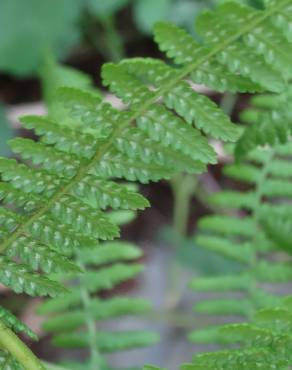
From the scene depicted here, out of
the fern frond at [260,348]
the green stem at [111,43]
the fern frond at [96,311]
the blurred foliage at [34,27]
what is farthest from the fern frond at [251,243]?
the green stem at [111,43]

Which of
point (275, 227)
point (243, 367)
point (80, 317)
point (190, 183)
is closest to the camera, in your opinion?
point (243, 367)

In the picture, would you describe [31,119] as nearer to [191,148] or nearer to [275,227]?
[191,148]

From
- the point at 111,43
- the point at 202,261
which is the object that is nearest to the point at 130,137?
the point at 202,261

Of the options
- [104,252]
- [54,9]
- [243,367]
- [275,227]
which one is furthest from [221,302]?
[54,9]

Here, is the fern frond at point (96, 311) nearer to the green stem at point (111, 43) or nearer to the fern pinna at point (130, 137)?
the fern pinna at point (130, 137)

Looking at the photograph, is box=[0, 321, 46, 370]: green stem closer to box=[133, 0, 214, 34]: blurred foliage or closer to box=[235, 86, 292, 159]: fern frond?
box=[235, 86, 292, 159]: fern frond

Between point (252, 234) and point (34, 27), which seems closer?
point (252, 234)

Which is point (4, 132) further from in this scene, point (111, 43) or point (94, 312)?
point (94, 312)
